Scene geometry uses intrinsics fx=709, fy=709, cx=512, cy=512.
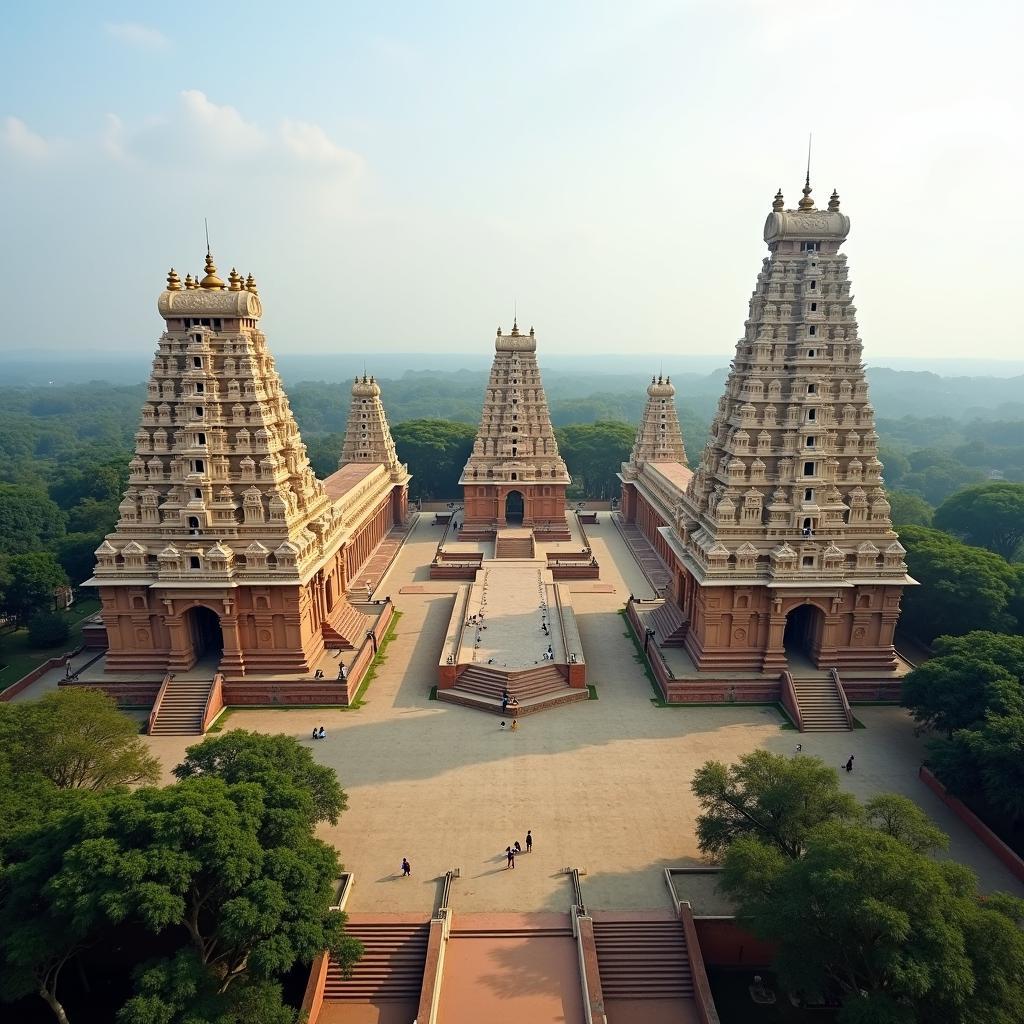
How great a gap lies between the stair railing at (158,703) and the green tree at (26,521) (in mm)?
29387

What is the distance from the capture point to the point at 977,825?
21.6 m

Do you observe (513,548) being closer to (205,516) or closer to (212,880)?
(205,516)

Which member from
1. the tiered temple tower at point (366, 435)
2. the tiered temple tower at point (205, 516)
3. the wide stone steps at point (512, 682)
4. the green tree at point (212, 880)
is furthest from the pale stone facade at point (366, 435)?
the green tree at point (212, 880)

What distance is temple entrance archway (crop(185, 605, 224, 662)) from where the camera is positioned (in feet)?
99.8

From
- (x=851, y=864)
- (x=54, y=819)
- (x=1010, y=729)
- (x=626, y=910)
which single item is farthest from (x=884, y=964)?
(x=54, y=819)

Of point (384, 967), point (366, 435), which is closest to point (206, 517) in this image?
point (384, 967)

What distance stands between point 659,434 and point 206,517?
40006mm

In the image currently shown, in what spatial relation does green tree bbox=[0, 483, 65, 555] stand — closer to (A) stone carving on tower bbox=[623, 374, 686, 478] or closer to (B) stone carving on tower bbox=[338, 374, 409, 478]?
(B) stone carving on tower bbox=[338, 374, 409, 478]

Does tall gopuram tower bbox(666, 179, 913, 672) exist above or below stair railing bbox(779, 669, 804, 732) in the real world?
above

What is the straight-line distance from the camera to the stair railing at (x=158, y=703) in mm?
27125

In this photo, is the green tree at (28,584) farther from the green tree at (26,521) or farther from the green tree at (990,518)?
the green tree at (990,518)

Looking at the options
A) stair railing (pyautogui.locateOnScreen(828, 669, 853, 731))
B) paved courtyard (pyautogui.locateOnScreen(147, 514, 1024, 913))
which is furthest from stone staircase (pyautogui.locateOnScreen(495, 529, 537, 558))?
stair railing (pyautogui.locateOnScreen(828, 669, 853, 731))

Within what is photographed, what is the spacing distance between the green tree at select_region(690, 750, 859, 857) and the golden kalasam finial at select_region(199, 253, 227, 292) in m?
26.3

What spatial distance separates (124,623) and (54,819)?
14.8m
